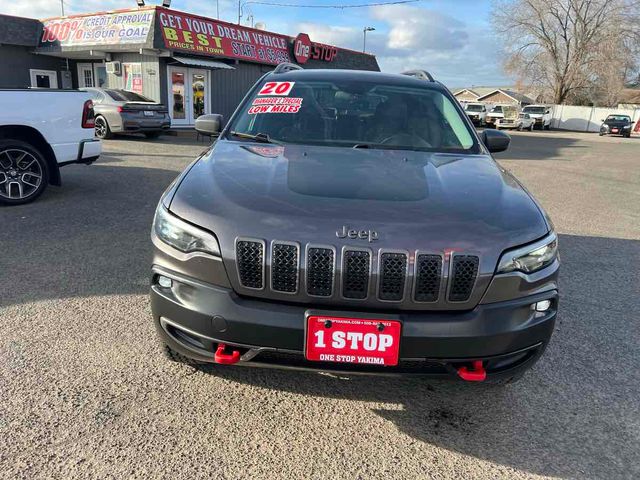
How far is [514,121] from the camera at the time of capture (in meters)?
40.3

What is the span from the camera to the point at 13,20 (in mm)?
20797

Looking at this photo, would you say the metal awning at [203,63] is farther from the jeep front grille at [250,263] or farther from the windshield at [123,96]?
the jeep front grille at [250,263]

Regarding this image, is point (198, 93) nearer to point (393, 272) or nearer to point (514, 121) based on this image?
point (393, 272)

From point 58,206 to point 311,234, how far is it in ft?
18.4

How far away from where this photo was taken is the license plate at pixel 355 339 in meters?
2.10

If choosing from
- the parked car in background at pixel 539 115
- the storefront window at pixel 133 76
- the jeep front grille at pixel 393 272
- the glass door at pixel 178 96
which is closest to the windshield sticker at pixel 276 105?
the jeep front grille at pixel 393 272

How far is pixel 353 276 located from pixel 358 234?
177 mm

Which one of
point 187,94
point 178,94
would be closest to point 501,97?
point 187,94

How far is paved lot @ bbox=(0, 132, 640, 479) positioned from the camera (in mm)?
2227

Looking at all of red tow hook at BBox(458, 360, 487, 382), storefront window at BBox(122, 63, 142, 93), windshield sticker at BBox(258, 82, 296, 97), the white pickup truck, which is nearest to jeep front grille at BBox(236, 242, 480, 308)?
red tow hook at BBox(458, 360, 487, 382)

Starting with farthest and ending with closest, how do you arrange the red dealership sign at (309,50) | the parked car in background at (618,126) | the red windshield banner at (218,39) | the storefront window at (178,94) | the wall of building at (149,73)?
the parked car in background at (618,126) < the red dealership sign at (309,50) < the storefront window at (178,94) < the wall of building at (149,73) < the red windshield banner at (218,39)

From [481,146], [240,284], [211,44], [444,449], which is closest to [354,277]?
[240,284]

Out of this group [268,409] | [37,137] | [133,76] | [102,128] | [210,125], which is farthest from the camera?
[133,76]

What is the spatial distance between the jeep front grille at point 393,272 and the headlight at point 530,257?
1.42ft
